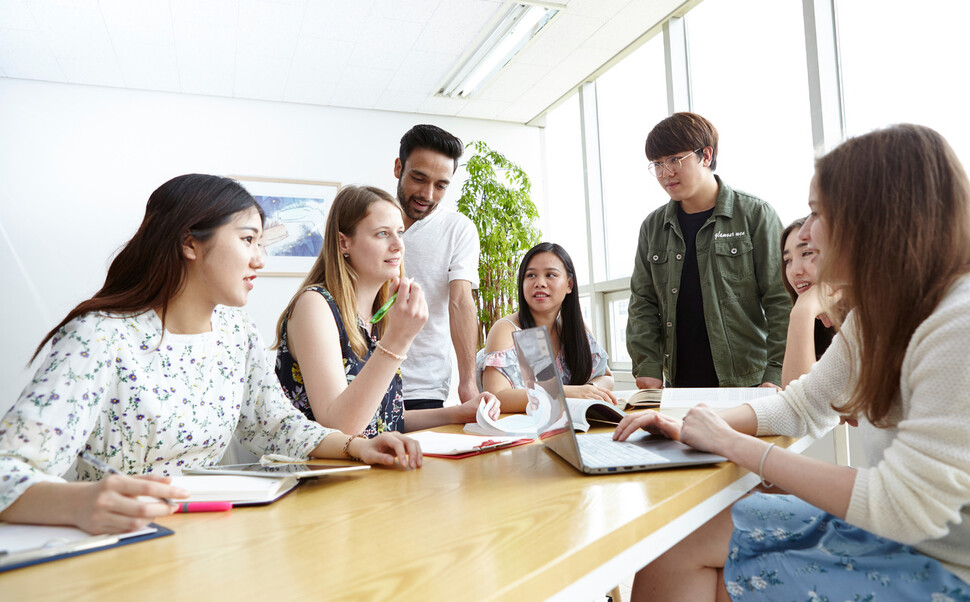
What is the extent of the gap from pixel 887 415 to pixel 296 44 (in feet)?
12.7

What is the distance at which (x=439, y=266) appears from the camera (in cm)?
254

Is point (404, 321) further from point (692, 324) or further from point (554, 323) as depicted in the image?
point (692, 324)

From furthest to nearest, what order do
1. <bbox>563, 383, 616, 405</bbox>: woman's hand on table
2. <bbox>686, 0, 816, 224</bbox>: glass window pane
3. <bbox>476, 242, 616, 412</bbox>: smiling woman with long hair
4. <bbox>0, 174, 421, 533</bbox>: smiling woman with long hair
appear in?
<bbox>686, 0, 816, 224</bbox>: glass window pane < <bbox>476, 242, 616, 412</bbox>: smiling woman with long hair < <bbox>563, 383, 616, 405</bbox>: woman's hand on table < <bbox>0, 174, 421, 533</bbox>: smiling woman with long hair

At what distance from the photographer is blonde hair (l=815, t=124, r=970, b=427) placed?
0.84 metres

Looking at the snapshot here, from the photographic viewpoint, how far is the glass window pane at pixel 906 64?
8.28ft

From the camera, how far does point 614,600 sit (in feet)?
6.03

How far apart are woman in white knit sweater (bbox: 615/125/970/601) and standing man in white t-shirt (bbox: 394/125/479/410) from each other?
1.44 m

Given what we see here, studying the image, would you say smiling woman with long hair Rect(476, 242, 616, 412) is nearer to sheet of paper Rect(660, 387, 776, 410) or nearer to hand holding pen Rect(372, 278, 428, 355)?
sheet of paper Rect(660, 387, 776, 410)

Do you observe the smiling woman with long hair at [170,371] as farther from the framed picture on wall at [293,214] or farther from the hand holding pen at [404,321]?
the framed picture on wall at [293,214]

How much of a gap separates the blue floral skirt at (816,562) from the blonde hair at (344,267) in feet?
3.16

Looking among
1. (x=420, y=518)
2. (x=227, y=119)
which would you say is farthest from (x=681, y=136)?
(x=227, y=119)

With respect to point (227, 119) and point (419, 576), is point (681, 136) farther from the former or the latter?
point (227, 119)

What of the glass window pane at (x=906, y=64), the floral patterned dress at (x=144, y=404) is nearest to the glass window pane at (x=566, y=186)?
the glass window pane at (x=906, y=64)

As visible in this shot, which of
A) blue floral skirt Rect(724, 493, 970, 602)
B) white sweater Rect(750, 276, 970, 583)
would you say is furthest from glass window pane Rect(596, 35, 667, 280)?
white sweater Rect(750, 276, 970, 583)
